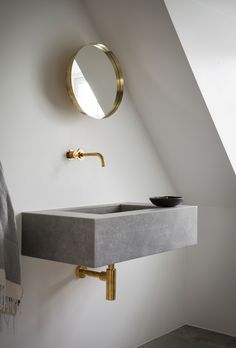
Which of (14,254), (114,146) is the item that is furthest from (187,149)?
(14,254)

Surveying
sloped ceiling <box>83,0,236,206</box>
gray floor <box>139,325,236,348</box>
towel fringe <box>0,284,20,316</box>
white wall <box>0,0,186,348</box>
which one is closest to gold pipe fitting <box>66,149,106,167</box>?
white wall <box>0,0,186,348</box>

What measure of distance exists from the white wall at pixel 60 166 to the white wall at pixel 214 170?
43 cm

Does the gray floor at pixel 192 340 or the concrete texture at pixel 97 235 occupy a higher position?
the concrete texture at pixel 97 235

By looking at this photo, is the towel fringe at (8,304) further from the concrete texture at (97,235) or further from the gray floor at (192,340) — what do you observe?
the gray floor at (192,340)

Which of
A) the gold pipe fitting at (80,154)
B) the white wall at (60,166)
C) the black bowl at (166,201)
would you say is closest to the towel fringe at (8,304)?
the white wall at (60,166)

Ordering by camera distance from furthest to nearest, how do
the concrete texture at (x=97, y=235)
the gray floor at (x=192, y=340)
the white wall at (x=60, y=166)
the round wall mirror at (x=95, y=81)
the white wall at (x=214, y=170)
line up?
the gray floor at (x=192, y=340) < the white wall at (x=214, y=170) < the round wall mirror at (x=95, y=81) < the white wall at (x=60, y=166) < the concrete texture at (x=97, y=235)

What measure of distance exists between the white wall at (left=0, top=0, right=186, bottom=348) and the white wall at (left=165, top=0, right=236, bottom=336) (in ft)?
1.40

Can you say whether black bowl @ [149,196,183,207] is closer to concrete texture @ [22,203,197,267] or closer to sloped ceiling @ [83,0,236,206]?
concrete texture @ [22,203,197,267]

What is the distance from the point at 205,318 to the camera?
3.51m

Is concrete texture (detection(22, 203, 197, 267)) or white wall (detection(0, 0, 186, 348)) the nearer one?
concrete texture (detection(22, 203, 197, 267))

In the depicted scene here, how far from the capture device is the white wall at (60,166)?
94.4 inches

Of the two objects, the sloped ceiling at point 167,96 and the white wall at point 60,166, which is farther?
the sloped ceiling at point 167,96

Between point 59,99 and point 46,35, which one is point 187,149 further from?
point 46,35

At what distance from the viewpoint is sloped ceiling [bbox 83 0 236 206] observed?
2688mm
